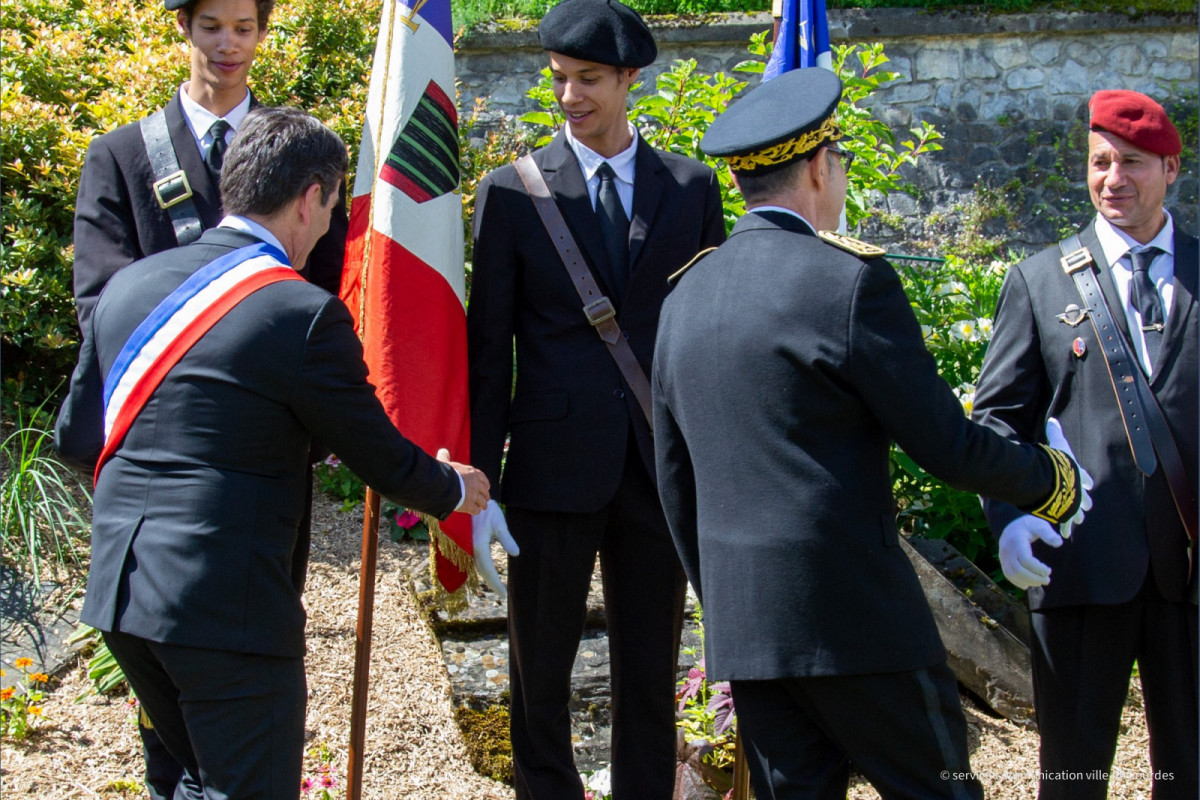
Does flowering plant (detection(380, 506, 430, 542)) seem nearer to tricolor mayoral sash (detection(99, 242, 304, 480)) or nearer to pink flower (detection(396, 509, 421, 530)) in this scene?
pink flower (detection(396, 509, 421, 530))

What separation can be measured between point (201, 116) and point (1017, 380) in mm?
2084

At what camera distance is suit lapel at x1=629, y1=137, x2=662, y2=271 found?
3.05m

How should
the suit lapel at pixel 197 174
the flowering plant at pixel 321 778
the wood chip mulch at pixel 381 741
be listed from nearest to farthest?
the suit lapel at pixel 197 174, the flowering plant at pixel 321 778, the wood chip mulch at pixel 381 741

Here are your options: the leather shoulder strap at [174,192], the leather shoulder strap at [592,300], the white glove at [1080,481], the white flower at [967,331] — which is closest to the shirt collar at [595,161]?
the leather shoulder strap at [592,300]

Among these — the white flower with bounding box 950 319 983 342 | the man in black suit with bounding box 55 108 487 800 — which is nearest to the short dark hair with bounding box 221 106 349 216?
the man in black suit with bounding box 55 108 487 800

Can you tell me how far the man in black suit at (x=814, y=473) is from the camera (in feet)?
7.11

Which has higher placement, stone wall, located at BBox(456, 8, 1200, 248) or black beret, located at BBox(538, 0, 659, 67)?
stone wall, located at BBox(456, 8, 1200, 248)

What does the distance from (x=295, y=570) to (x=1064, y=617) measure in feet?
5.91

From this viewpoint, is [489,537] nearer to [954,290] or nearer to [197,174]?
[197,174]

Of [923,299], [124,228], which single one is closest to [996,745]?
[923,299]

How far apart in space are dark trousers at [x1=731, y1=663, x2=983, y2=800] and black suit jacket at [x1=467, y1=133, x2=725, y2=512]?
804mm

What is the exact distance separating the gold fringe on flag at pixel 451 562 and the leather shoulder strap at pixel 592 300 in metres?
0.57

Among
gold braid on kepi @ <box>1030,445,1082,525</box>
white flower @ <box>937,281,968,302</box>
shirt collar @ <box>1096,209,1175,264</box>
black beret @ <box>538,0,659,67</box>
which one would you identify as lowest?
gold braid on kepi @ <box>1030,445,1082,525</box>

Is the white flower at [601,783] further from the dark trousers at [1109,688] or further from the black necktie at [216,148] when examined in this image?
the black necktie at [216,148]
